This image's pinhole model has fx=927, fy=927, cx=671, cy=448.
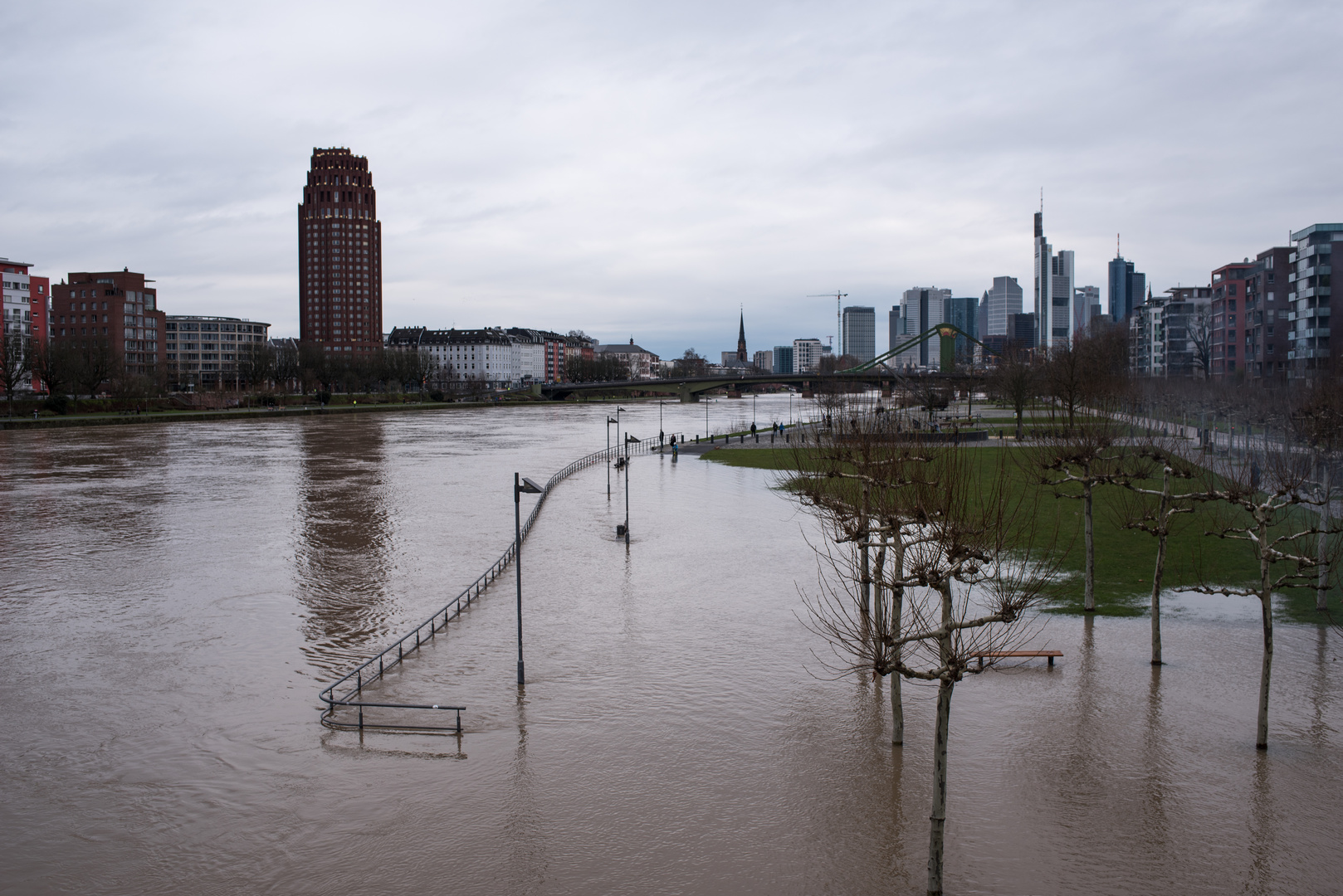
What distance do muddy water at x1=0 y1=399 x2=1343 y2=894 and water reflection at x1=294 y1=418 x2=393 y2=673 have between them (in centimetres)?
17

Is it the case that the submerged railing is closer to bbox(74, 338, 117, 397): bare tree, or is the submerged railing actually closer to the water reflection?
the water reflection

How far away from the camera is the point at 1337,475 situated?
26.1 meters

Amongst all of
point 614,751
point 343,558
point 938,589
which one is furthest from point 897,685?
point 343,558

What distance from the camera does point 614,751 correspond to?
13805 millimetres

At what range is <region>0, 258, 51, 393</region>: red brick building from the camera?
114 meters

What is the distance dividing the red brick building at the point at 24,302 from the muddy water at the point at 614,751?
359 ft

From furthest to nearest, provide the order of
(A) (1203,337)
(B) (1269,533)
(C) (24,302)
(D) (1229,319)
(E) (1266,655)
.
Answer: (C) (24,302)
(A) (1203,337)
(D) (1229,319)
(B) (1269,533)
(E) (1266,655)

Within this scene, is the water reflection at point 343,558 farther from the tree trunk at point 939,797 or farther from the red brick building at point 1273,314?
the red brick building at point 1273,314

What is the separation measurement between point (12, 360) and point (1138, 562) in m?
104

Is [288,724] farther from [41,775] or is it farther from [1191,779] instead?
[1191,779]

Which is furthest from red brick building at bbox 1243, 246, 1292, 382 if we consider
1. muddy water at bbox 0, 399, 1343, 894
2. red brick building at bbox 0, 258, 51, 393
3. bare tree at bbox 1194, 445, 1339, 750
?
red brick building at bbox 0, 258, 51, 393

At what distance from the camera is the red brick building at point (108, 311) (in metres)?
136

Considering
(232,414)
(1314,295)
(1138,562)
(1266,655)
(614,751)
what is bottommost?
(614,751)

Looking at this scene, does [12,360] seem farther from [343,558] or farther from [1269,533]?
[1269,533]
